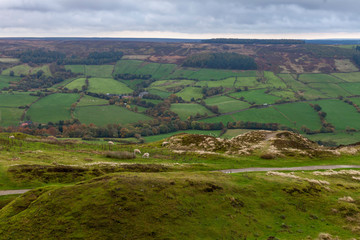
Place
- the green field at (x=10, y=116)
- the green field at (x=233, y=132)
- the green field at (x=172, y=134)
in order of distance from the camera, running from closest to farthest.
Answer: the green field at (x=172, y=134), the green field at (x=233, y=132), the green field at (x=10, y=116)

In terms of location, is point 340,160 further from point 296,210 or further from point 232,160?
point 296,210

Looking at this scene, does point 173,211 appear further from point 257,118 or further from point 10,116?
point 10,116

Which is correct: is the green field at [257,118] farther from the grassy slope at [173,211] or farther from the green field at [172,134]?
the grassy slope at [173,211]

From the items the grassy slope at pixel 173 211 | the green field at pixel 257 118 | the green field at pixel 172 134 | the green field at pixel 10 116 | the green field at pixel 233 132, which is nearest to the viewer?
the grassy slope at pixel 173 211

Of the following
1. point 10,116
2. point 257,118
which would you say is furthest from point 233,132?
point 10,116

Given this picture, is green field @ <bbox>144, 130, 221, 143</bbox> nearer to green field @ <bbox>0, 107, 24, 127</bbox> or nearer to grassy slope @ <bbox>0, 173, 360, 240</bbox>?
green field @ <bbox>0, 107, 24, 127</bbox>

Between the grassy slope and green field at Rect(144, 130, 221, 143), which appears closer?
the grassy slope

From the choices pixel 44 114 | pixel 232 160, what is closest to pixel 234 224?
pixel 232 160

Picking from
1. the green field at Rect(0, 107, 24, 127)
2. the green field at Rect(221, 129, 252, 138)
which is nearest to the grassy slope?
the green field at Rect(221, 129, 252, 138)

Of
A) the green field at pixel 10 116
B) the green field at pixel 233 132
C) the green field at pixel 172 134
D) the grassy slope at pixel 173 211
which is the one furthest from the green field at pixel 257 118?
the grassy slope at pixel 173 211
